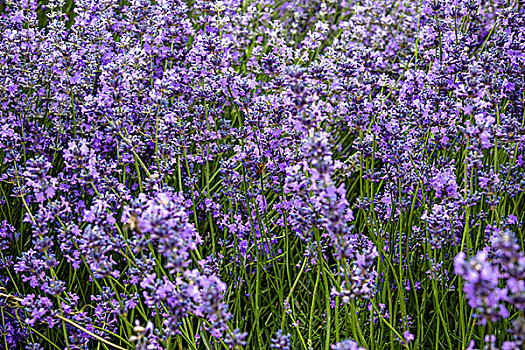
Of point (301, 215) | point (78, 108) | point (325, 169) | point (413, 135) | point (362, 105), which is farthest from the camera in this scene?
point (78, 108)

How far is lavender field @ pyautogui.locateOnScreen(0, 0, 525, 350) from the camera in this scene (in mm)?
1838

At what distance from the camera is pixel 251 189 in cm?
232

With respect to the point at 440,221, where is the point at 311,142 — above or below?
above

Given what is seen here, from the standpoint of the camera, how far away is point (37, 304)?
196cm

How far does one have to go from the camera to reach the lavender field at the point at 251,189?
1.84 meters

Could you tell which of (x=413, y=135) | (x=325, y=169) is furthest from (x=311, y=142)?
(x=413, y=135)

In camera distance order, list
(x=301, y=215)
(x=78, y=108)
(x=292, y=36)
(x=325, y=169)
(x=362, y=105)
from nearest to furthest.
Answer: (x=325, y=169) → (x=301, y=215) → (x=362, y=105) → (x=78, y=108) → (x=292, y=36)

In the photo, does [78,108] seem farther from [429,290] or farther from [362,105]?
[429,290]

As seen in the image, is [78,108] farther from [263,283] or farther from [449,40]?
[449,40]

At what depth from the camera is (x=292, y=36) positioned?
4.45 meters

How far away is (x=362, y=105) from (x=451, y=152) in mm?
966

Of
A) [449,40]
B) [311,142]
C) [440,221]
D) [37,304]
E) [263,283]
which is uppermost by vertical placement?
[449,40]

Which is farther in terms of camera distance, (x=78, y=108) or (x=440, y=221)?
A: (x=78, y=108)

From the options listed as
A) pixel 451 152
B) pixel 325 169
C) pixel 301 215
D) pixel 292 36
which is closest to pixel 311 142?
pixel 325 169
